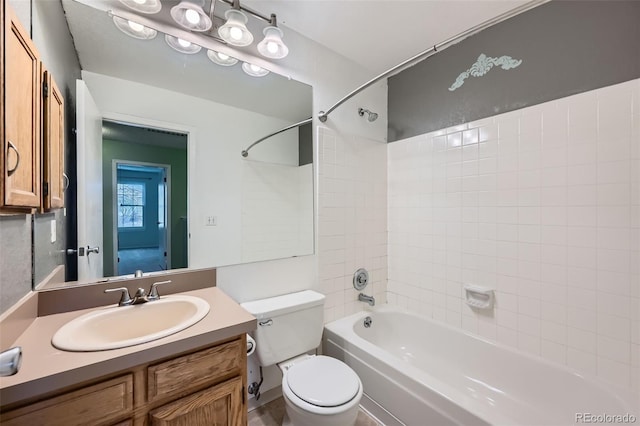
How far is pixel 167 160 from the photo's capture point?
142 cm

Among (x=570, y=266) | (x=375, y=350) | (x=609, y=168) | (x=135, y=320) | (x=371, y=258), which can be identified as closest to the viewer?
(x=135, y=320)

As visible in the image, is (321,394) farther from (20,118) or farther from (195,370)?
(20,118)

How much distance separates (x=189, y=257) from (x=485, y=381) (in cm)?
207

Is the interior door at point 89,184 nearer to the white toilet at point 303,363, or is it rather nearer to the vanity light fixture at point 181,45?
the vanity light fixture at point 181,45

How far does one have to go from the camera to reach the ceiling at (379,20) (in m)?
1.65

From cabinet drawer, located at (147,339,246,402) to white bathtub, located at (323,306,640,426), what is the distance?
962 millimetres

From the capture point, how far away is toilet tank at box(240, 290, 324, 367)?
1541mm

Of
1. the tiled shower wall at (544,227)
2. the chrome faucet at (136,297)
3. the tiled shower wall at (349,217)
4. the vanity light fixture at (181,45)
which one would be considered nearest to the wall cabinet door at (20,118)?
the chrome faucet at (136,297)

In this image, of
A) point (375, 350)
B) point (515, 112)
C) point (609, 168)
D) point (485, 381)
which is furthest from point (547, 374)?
point (515, 112)

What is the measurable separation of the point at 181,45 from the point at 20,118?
100cm

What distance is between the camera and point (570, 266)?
1519mm

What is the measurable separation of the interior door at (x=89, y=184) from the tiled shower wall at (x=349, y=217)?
129 centimetres

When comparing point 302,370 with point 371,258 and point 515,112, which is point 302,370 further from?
point 515,112

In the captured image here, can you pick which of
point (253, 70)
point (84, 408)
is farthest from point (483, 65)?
point (84, 408)
